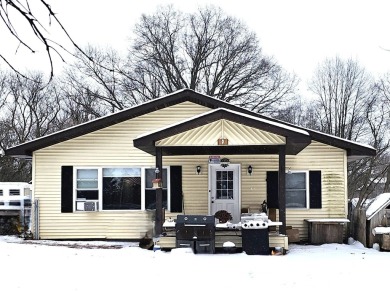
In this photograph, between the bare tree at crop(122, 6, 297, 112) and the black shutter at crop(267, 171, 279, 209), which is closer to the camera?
the black shutter at crop(267, 171, 279, 209)

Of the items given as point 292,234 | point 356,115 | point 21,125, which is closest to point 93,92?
point 21,125

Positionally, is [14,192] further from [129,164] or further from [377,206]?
[377,206]

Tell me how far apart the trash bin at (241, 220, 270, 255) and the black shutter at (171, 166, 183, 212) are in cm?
324

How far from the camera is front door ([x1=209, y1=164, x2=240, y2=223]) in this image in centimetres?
1591

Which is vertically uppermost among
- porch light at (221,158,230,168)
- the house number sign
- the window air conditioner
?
the house number sign

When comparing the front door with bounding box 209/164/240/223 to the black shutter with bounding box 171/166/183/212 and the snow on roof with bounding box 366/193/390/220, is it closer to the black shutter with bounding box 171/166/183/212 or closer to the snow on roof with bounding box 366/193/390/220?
the black shutter with bounding box 171/166/183/212

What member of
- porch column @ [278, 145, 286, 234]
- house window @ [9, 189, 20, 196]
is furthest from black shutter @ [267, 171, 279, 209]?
house window @ [9, 189, 20, 196]

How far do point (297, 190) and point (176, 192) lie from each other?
3.37 meters

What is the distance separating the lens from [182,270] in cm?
1024

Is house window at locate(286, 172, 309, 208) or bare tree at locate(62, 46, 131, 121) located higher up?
bare tree at locate(62, 46, 131, 121)

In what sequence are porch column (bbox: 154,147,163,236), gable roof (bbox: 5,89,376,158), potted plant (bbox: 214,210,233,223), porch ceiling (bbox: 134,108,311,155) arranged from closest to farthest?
porch ceiling (bbox: 134,108,311,155), porch column (bbox: 154,147,163,236), potted plant (bbox: 214,210,233,223), gable roof (bbox: 5,89,376,158)

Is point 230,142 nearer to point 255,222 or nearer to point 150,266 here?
point 255,222

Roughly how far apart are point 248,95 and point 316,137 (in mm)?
22713

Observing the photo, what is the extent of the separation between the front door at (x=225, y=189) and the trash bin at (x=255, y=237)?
108 inches
